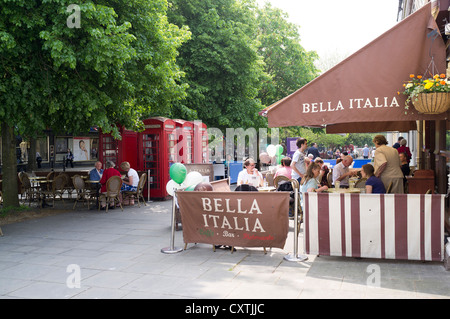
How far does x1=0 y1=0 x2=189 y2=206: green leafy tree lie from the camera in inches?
380

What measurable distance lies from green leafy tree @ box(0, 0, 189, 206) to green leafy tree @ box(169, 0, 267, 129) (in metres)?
6.67

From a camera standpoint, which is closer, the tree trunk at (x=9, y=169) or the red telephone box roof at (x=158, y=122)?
the tree trunk at (x=9, y=169)

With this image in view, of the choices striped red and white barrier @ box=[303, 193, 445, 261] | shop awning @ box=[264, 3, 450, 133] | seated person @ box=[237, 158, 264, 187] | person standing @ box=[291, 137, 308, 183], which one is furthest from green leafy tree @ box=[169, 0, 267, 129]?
striped red and white barrier @ box=[303, 193, 445, 261]

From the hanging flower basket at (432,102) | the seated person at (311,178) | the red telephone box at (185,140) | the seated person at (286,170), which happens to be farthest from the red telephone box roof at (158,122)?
the hanging flower basket at (432,102)

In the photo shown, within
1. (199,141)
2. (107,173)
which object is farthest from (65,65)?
(199,141)

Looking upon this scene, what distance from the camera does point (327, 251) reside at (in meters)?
6.62

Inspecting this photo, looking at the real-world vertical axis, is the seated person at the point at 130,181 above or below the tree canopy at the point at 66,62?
below

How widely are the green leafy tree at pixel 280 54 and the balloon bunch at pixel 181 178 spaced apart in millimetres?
20481

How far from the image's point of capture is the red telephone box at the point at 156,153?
49.4 feet

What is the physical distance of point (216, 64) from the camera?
19.9 m

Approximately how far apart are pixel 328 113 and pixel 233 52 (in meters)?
14.6

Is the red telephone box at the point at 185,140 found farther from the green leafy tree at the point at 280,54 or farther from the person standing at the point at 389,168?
the green leafy tree at the point at 280,54

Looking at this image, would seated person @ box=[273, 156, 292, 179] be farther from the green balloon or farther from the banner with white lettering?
A: the banner with white lettering

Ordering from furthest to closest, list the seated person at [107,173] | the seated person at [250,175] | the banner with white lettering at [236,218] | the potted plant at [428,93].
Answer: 1. the seated person at [107,173]
2. the seated person at [250,175]
3. the banner with white lettering at [236,218]
4. the potted plant at [428,93]
